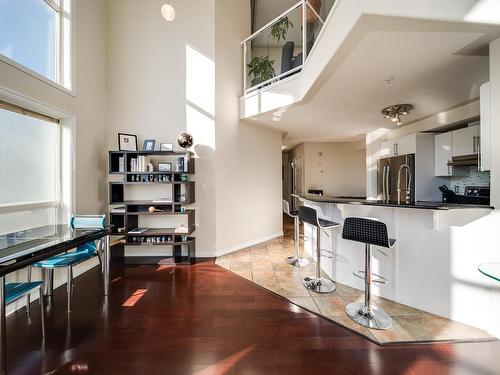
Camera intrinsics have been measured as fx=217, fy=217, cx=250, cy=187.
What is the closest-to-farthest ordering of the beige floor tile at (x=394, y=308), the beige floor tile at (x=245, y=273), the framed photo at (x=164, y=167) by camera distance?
the beige floor tile at (x=394, y=308)
the beige floor tile at (x=245, y=273)
the framed photo at (x=164, y=167)

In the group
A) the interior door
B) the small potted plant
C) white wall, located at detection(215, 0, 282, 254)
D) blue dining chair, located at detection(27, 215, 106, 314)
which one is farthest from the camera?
the interior door

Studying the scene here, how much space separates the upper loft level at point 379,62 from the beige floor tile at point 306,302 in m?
2.52

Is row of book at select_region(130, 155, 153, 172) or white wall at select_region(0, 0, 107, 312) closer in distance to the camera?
white wall at select_region(0, 0, 107, 312)

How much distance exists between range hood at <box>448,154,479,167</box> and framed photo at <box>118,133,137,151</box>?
5.18 meters

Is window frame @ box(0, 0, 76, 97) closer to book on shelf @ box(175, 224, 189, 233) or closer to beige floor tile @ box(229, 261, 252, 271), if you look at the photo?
book on shelf @ box(175, 224, 189, 233)

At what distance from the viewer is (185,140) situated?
142 inches

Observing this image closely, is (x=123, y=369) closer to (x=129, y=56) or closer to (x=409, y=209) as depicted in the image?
(x=409, y=209)

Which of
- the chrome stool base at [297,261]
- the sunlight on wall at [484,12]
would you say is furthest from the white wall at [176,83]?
the sunlight on wall at [484,12]

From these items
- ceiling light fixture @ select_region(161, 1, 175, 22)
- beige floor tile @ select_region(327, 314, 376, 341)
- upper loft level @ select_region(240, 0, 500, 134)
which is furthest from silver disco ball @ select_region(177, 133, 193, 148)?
beige floor tile @ select_region(327, 314, 376, 341)

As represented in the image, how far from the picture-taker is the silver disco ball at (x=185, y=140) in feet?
11.8

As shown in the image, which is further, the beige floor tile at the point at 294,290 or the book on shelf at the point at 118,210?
the book on shelf at the point at 118,210

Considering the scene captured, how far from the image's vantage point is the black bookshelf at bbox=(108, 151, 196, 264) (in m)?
3.51

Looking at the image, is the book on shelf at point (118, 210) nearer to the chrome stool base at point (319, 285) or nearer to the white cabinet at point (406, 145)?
the chrome stool base at point (319, 285)

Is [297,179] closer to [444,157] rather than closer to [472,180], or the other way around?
[444,157]
